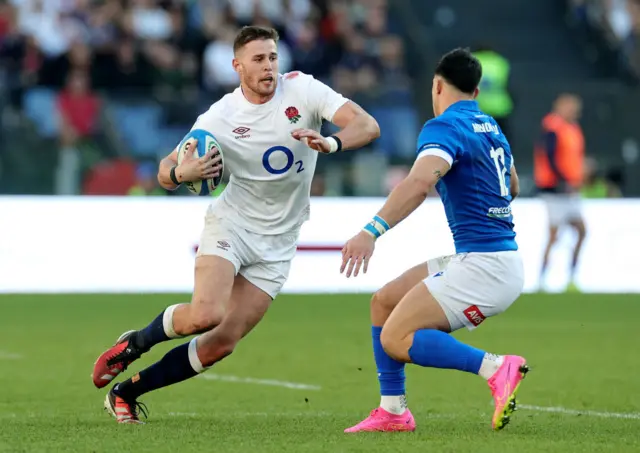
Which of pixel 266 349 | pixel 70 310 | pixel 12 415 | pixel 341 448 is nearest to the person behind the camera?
pixel 341 448

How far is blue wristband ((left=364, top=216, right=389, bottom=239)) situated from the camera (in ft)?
21.4

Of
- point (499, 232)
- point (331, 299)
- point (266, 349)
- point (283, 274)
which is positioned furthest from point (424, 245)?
point (499, 232)

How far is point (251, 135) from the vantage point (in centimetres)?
809

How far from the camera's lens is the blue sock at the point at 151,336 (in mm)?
7840

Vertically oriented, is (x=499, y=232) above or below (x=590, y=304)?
above

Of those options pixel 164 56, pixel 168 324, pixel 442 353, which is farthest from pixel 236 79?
pixel 442 353

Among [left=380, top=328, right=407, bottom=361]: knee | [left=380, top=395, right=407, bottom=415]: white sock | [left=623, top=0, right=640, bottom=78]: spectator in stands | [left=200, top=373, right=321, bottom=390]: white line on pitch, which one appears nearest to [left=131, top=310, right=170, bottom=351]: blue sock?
[left=380, top=395, right=407, bottom=415]: white sock

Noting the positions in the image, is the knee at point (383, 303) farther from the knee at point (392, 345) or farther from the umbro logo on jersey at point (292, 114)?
the umbro logo on jersey at point (292, 114)

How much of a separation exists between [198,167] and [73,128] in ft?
34.7

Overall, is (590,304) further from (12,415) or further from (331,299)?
(12,415)

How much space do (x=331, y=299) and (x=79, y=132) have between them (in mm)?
3923

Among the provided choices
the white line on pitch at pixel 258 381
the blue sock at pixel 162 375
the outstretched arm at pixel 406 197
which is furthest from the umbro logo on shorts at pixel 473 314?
the white line on pitch at pixel 258 381

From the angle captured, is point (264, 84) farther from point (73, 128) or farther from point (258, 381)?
point (73, 128)

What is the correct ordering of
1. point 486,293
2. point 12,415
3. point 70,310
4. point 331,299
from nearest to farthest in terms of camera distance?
1. point 486,293
2. point 12,415
3. point 70,310
4. point 331,299
